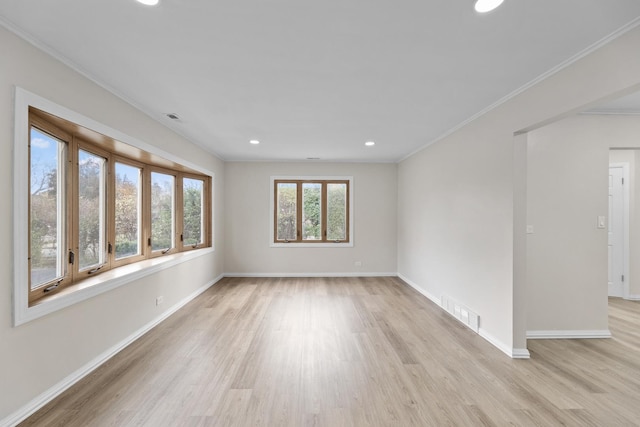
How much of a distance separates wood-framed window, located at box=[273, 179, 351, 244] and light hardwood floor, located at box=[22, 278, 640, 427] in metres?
2.69

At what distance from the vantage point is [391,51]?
206cm

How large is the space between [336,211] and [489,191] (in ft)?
11.8

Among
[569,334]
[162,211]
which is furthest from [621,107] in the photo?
[162,211]

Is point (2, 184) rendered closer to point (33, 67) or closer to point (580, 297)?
point (33, 67)

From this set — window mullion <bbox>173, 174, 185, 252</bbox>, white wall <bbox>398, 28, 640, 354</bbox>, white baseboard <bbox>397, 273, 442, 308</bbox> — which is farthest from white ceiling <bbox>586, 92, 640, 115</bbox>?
window mullion <bbox>173, 174, 185, 252</bbox>

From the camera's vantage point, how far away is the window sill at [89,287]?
1949 mm

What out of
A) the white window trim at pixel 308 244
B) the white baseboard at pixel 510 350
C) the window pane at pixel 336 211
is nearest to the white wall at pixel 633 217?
the white baseboard at pixel 510 350

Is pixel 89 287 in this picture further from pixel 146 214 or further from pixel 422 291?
pixel 422 291

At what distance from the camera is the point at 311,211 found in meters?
6.46

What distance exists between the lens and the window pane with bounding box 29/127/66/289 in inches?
88.1

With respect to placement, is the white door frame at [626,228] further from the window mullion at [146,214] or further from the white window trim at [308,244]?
the window mullion at [146,214]

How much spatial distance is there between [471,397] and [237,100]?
3.29 m

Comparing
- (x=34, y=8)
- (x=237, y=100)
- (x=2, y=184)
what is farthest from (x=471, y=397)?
(x=34, y=8)

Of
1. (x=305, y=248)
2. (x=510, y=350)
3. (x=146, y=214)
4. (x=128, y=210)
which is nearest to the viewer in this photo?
(x=510, y=350)
